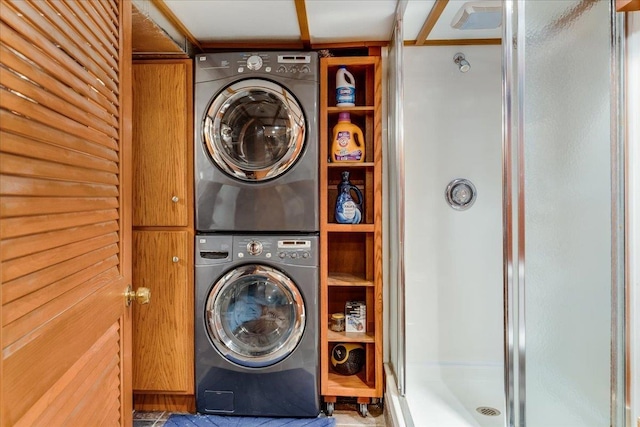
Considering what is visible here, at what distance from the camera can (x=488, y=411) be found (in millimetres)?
2080

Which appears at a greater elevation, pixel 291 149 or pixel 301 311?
pixel 291 149

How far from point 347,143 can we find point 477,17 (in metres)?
0.92

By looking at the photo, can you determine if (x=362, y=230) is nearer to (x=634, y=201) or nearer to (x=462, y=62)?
(x=462, y=62)

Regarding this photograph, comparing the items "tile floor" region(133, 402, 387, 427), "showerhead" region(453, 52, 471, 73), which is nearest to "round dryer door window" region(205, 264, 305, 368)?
"tile floor" region(133, 402, 387, 427)

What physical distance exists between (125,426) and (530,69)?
1.54m

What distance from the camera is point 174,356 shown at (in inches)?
91.5

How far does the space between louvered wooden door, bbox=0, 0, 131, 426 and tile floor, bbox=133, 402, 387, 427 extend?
124 cm

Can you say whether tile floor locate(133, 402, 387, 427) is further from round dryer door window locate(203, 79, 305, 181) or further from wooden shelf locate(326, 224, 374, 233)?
round dryer door window locate(203, 79, 305, 181)

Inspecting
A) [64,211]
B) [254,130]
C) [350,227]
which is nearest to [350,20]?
[254,130]

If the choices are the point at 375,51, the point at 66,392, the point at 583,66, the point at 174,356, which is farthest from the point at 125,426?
the point at 375,51

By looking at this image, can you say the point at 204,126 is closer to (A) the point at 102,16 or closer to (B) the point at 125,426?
(A) the point at 102,16

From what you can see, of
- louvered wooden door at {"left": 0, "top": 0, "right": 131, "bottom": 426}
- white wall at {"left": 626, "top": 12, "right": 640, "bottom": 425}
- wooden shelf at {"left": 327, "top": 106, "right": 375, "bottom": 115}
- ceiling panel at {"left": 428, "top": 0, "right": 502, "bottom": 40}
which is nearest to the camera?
louvered wooden door at {"left": 0, "top": 0, "right": 131, "bottom": 426}

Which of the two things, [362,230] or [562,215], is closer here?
[562,215]

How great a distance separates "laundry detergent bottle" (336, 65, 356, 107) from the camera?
7.79ft
